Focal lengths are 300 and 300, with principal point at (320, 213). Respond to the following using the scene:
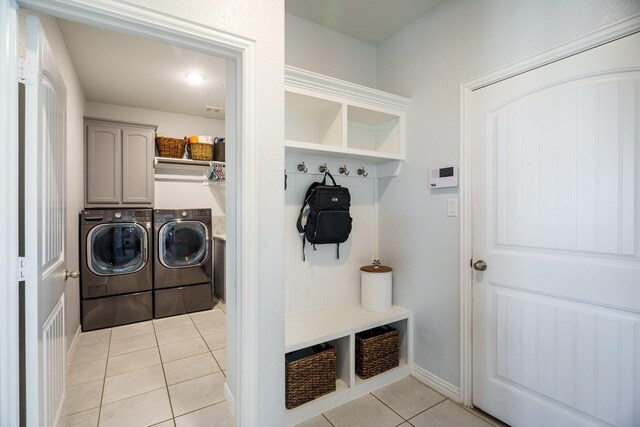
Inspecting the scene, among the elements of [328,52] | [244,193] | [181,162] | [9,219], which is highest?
[328,52]

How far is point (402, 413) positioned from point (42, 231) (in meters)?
2.04

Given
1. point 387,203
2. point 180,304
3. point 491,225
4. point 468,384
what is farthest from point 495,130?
point 180,304

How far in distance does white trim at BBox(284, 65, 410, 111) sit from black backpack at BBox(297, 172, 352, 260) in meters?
0.57

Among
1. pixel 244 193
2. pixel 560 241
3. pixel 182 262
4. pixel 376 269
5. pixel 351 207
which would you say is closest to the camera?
pixel 244 193

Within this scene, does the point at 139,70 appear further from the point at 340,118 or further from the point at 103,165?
the point at 340,118

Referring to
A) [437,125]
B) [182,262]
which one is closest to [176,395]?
[182,262]

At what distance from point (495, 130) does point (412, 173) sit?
60 centimetres

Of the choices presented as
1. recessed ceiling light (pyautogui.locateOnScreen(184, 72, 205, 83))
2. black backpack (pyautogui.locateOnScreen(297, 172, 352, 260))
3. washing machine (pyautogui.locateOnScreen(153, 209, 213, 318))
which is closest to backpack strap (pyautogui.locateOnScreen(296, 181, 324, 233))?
black backpack (pyautogui.locateOnScreen(297, 172, 352, 260))

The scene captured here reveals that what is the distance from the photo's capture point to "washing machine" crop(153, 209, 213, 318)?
132 inches

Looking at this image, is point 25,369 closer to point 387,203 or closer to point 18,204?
point 18,204

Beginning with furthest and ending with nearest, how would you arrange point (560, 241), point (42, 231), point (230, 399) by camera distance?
1. point (230, 399)
2. point (560, 241)
3. point (42, 231)

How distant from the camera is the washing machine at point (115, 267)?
3.00 meters

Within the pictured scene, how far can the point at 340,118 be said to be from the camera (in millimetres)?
2006

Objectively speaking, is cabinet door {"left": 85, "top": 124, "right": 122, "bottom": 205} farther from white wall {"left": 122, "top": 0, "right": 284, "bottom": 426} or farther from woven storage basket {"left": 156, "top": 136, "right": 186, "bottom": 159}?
white wall {"left": 122, "top": 0, "right": 284, "bottom": 426}
